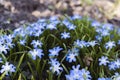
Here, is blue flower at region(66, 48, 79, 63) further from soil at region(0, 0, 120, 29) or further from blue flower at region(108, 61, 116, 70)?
soil at region(0, 0, 120, 29)

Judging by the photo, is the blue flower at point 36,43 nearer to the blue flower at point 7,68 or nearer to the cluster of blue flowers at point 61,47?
the cluster of blue flowers at point 61,47

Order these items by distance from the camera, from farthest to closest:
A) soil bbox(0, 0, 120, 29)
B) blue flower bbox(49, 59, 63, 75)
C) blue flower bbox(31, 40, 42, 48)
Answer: soil bbox(0, 0, 120, 29), blue flower bbox(31, 40, 42, 48), blue flower bbox(49, 59, 63, 75)

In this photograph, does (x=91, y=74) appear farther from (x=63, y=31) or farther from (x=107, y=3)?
(x=107, y=3)

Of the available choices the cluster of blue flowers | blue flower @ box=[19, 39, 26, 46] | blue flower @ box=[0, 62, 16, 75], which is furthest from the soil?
blue flower @ box=[0, 62, 16, 75]

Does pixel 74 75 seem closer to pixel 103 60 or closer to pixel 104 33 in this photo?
pixel 103 60

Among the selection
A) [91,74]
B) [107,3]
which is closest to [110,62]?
[91,74]

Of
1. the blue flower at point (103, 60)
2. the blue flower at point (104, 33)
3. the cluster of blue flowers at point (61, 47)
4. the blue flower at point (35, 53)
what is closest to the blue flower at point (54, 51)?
the cluster of blue flowers at point (61, 47)
